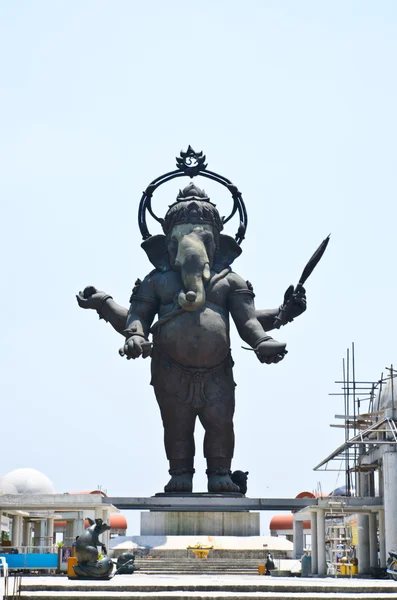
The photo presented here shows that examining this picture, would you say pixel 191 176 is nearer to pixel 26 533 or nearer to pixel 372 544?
pixel 372 544

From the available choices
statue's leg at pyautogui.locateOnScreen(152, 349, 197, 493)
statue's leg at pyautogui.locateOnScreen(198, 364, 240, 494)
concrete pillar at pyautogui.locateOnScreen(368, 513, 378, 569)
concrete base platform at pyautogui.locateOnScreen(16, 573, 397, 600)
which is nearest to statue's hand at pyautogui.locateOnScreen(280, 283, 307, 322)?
statue's leg at pyautogui.locateOnScreen(198, 364, 240, 494)

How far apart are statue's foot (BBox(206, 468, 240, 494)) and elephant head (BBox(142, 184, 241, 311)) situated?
350cm

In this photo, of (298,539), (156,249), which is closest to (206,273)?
(156,249)

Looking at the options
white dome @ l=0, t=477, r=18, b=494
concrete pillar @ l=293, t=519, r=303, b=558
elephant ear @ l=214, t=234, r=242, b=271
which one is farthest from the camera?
white dome @ l=0, t=477, r=18, b=494

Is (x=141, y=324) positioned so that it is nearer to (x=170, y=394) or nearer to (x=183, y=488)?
(x=170, y=394)

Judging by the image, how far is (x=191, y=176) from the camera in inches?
991

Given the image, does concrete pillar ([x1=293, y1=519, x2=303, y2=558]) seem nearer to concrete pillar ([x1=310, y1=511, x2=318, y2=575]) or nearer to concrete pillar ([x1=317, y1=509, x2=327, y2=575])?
concrete pillar ([x1=310, y1=511, x2=318, y2=575])

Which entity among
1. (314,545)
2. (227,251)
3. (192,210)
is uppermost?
(192,210)

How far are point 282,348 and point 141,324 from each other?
2.86 m

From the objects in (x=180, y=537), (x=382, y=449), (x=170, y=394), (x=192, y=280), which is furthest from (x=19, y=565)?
(x=382, y=449)

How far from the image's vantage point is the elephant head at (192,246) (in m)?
22.9

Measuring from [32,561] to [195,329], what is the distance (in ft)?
17.7

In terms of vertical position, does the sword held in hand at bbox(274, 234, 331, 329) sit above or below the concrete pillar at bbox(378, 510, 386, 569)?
above

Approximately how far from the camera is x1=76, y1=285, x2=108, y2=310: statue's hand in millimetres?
24312
